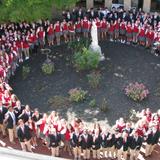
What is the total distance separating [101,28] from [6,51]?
538 cm

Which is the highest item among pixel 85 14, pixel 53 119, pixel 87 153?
pixel 85 14

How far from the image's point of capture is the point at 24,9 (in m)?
23.2

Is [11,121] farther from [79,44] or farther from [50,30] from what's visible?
[50,30]

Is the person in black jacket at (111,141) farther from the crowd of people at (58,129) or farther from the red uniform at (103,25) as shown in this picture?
the red uniform at (103,25)

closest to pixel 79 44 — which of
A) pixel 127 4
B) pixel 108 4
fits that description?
pixel 108 4

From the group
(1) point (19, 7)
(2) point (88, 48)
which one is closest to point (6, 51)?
(1) point (19, 7)

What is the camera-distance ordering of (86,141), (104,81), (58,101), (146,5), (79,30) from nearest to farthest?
(86,141) → (58,101) → (104,81) → (79,30) → (146,5)

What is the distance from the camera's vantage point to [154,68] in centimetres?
2405

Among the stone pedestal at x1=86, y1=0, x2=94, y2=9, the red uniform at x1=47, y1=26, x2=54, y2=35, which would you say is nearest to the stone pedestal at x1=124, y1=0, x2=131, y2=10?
the stone pedestal at x1=86, y1=0, x2=94, y2=9

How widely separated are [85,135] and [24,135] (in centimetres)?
227

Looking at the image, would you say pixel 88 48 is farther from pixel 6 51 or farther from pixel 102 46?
pixel 6 51

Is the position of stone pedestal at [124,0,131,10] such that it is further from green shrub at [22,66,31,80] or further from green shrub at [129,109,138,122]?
green shrub at [129,109,138,122]

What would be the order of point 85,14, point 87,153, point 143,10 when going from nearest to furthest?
point 87,153 → point 85,14 → point 143,10

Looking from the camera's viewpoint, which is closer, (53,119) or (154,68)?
(53,119)
